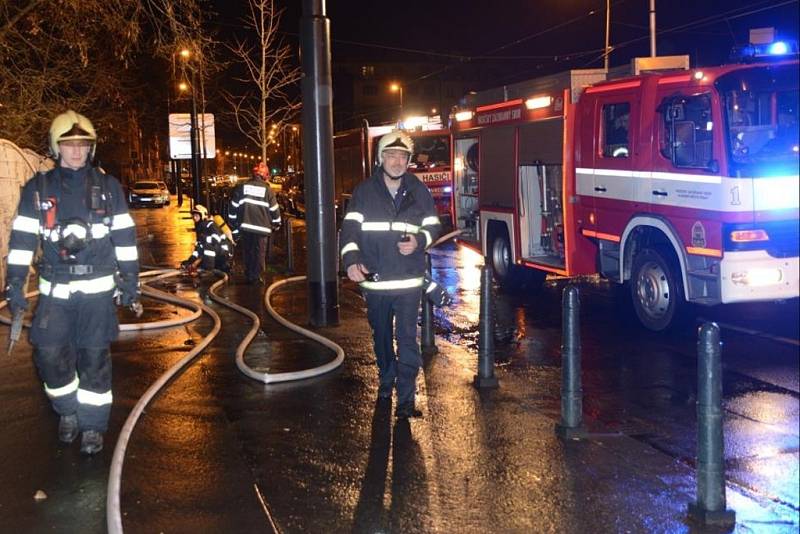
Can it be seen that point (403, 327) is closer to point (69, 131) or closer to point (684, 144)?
point (69, 131)

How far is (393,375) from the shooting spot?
6695mm

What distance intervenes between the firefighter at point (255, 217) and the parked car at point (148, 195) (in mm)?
35475

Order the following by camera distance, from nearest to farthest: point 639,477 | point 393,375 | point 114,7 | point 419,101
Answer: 1. point 639,477
2. point 393,375
3. point 114,7
4. point 419,101

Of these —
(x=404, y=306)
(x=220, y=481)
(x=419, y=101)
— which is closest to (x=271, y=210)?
(x=404, y=306)

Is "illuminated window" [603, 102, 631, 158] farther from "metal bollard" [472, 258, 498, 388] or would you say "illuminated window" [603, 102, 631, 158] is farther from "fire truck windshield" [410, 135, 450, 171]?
"fire truck windshield" [410, 135, 450, 171]

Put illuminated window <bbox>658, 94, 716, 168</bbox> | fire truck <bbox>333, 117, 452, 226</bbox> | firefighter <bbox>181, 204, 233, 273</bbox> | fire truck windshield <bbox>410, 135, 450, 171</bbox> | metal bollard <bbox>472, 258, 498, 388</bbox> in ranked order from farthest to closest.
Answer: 1. fire truck windshield <bbox>410, 135, 450, 171</bbox>
2. fire truck <bbox>333, 117, 452, 226</bbox>
3. firefighter <bbox>181, 204, 233, 273</bbox>
4. illuminated window <bbox>658, 94, 716, 168</bbox>
5. metal bollard <bbox>472, 258, 498, 388</bbox>

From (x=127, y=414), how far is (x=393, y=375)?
6.33ft

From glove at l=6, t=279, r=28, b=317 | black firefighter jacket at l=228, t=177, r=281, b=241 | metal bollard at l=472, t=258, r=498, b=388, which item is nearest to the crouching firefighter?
glove at l=6, t=279, r=28, b=317

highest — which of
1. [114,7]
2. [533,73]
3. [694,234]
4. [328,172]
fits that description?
[533,73]

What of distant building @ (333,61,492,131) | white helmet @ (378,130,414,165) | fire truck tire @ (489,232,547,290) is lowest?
fire truck tire @ (489,232,547,290)

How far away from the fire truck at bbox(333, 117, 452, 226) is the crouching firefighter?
502 inches

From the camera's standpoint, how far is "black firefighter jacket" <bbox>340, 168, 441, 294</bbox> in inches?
242

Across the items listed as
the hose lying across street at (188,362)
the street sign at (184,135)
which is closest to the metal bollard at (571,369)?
the hose lying across street at (188,362)

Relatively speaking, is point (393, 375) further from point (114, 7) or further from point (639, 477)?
point (114, 7)
